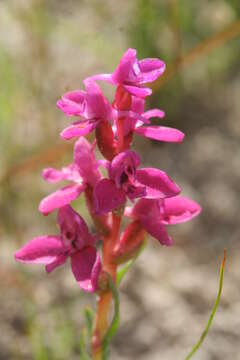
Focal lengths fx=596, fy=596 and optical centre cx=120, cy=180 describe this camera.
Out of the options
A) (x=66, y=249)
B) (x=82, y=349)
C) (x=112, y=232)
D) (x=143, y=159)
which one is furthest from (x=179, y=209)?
(x=143, y=159)

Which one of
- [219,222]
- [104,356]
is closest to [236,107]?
[219,222]

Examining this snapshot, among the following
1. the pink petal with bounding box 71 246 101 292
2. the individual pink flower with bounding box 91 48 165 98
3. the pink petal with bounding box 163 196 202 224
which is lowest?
the pink petal with bounding box 71 246 101 292

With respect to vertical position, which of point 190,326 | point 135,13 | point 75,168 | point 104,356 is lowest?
point 190,326

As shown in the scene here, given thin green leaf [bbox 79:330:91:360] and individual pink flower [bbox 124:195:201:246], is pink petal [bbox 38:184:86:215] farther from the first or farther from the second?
thin green leaf [bbox 79:330:91:360]

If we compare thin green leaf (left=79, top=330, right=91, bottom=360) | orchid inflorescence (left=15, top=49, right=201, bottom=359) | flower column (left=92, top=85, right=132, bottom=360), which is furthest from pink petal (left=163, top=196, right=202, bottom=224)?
thin green leaf (left=79, top=330, right=91, bottom=360)

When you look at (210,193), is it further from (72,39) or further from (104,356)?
(104,356)

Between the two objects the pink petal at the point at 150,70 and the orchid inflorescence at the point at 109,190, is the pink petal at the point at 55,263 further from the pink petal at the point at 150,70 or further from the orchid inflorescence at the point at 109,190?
the pink petal at the point at 150,70
